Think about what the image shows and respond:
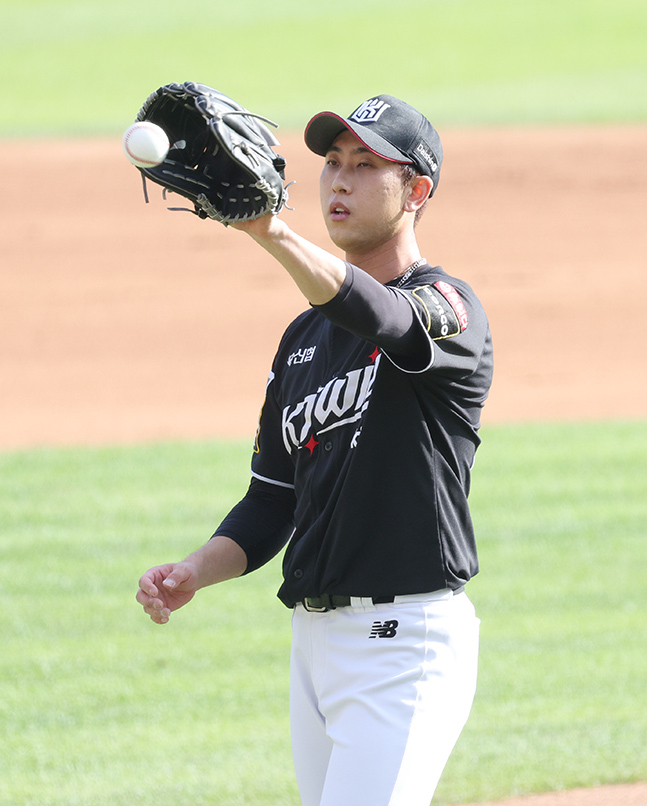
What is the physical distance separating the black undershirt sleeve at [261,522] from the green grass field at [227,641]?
1.85m

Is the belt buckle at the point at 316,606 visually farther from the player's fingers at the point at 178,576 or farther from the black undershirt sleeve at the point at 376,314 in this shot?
the black undershirt sleeve at the point at 376,314

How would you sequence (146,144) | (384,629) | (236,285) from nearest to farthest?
(146,144), (384,629), (236,285)

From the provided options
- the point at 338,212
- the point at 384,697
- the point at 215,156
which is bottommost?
the point at 384,697

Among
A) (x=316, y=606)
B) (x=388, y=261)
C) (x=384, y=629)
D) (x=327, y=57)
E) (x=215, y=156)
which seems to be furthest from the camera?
(x=327, y=57)

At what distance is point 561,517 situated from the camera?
8367 mm

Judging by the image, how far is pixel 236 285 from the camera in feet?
51.7

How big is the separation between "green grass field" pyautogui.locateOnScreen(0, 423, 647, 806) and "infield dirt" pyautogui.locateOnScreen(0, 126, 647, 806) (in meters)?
2.00

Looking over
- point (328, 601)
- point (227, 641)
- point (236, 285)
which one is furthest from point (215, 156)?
point (236, 285)

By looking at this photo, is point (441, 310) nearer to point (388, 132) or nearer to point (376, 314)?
point (376, 314)

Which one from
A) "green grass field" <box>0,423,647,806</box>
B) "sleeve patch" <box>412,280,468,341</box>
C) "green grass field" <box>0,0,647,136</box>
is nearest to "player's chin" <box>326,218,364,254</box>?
"sleeve patch" <box>412,280,468,341</box>

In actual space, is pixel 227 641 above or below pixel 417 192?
below

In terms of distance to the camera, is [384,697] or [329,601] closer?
[384,697]

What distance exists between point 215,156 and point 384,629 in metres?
1.11

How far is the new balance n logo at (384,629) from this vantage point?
2.62 meters
